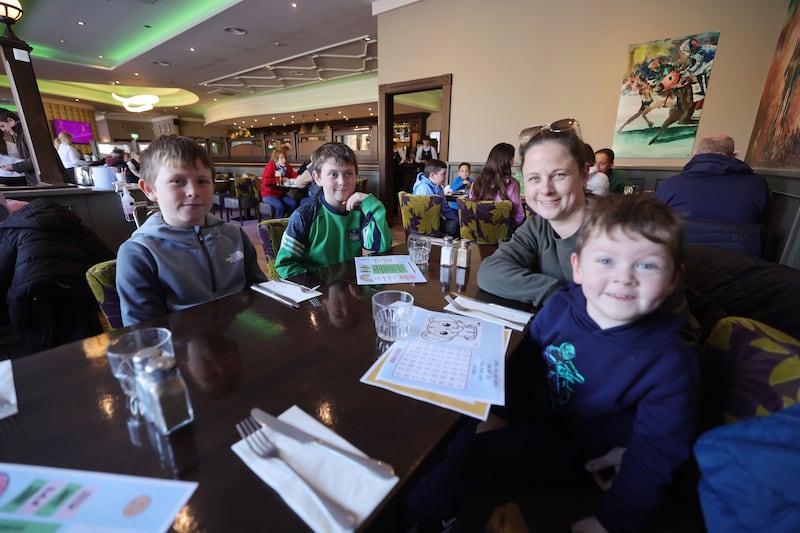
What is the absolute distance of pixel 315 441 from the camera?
0.52 meters

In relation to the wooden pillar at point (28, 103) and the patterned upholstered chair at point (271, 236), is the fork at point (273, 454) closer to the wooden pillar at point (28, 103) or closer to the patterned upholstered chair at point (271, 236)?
the patterned upholstered chair at point (271, 236)

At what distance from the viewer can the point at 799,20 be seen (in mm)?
2484

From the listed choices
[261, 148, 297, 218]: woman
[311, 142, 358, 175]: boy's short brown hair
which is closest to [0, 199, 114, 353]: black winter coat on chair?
[311, 142, 358, 175]: boy's short brown hair

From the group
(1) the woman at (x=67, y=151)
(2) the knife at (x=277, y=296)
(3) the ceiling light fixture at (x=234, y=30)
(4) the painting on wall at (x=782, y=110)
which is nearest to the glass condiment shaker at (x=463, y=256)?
(2) the knife at (x=277, y=296)

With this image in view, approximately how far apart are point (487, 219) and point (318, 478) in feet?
8.38

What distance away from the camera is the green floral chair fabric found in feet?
2.11

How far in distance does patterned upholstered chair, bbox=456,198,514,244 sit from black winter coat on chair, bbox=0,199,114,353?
2414 millimetres

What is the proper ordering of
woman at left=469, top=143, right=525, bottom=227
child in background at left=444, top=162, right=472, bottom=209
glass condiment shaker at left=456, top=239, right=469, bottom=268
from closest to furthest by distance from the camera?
glass condiment shaker at left=456, top=239, right=469, bottom=268
woman at left=469, top=143, right=525, bottom=227
child in background at left=444, top=162, right=472, bottom=209

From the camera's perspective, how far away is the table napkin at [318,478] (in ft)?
1.38

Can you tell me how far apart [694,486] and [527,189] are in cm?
94

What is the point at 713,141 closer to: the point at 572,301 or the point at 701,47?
the point at 701,47

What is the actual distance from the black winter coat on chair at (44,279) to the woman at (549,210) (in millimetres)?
1889

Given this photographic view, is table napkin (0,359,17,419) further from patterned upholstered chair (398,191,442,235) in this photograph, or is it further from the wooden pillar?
the wooden pillar

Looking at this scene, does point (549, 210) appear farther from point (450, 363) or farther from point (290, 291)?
point (290, 291)
